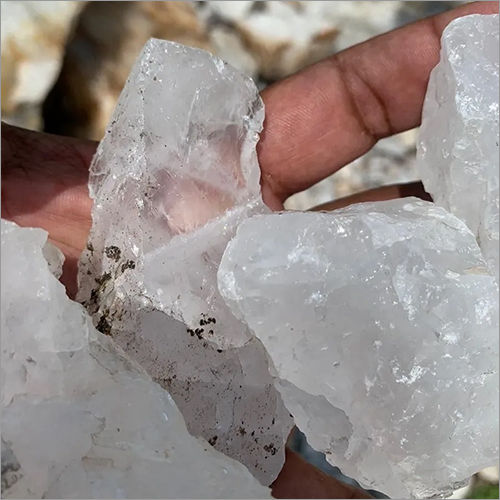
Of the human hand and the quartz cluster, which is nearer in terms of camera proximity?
the quartz cluster

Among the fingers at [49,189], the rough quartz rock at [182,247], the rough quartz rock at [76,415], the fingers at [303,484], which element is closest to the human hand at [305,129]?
the fingers at [49,189]

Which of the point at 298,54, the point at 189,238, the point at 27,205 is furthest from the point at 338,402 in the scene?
the point at 298,54

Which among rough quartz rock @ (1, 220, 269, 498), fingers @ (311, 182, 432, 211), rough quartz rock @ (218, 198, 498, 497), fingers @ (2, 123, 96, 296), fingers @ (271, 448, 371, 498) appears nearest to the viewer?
rough quartz rock @ (1, 220, 269, 498)

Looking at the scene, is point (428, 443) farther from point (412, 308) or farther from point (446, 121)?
point (446, 121)

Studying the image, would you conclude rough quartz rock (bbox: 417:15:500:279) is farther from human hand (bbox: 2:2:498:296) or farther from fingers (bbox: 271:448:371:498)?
fingers (bbox: 271:448:371:498)

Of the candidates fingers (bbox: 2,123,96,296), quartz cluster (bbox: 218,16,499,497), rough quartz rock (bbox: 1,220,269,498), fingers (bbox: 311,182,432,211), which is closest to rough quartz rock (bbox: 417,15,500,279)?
quartz cluster (bbox: 218,16,499,497)

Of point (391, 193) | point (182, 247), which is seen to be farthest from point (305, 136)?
point (182, 247)

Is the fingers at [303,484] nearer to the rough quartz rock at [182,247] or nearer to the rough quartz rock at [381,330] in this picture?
the rough quartz rock at [182,247]

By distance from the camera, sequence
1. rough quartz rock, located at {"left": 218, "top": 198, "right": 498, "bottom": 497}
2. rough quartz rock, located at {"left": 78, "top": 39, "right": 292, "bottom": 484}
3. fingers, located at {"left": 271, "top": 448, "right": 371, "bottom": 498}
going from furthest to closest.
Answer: fingers, located at {"left": 271, "top": 448, "right": 371, "bottom": 498}
rough quartz rock, located at {"left": 78, "top": 39, "right": 292, "bottom": 484}
rough quartz rock, located at {"left": 218, "top": 198, "right": 498, "bottom": 497}
